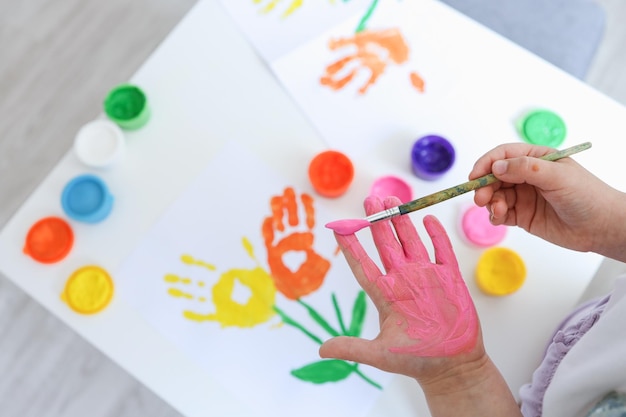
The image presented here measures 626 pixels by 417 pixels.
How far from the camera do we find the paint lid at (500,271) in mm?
858

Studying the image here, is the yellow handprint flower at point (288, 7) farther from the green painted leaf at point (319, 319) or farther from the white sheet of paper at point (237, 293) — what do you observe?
the green painted leaf at point (319, 319)

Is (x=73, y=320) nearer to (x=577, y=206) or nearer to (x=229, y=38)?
(x=229, y=38)

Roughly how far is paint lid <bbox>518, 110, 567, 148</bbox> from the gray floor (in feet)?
2.11

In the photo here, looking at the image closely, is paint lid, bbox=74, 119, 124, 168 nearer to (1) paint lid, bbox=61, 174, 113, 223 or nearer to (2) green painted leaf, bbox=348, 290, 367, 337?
(1) paint lid, bbox=61, 174, 113, 223

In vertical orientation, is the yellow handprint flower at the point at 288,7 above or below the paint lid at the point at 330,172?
above

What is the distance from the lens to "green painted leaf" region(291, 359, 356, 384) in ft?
2.81

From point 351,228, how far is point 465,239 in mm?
246

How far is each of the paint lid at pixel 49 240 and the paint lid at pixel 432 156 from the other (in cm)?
59

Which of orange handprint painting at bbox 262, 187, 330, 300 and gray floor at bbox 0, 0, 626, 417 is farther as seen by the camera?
gray floor at bbox 0, 0, 626, 417

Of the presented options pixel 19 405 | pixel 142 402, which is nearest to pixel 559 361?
pixel 142 402

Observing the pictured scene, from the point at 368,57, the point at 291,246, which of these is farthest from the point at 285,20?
the point at 291,246

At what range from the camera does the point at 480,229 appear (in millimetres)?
887

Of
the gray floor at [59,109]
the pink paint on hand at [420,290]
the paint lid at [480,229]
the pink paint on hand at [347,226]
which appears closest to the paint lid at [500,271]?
the paint lid at [480,229]

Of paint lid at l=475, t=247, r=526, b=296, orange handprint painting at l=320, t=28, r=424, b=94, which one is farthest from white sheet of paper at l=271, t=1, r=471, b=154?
paint lid at l=475, t=247, r=526, b=296
